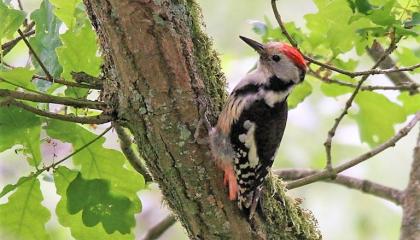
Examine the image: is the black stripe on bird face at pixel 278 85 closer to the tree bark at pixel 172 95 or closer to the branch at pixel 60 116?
the tree bark at pixel 172 95

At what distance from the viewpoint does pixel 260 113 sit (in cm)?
252

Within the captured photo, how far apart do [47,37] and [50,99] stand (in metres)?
0.28

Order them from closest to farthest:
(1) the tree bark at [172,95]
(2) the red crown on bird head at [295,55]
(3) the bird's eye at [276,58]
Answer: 1. (1) the tree bark at [172,95]
2. (2) the red crown on bird head at [295,55]
3. (3) the bird's eye at [276,58]

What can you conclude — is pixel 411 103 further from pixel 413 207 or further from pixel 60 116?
pixel 60 116

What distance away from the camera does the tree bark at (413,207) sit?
2725mm

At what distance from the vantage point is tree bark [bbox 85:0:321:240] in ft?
6.17

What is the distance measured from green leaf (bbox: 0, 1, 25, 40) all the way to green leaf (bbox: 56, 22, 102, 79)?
0.45ft

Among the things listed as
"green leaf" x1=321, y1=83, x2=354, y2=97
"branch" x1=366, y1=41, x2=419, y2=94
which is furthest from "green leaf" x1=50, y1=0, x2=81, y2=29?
"branch" x1=366, y1=41, x2=419, y2=94

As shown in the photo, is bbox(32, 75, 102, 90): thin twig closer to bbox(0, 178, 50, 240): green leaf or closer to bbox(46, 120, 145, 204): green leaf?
bbox(46, 120, 145, 204): green leaf

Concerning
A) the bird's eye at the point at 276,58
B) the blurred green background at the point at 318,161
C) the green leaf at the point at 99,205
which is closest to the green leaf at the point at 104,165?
the green leaf at the point at 99,205

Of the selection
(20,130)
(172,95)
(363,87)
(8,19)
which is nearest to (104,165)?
(20,130)

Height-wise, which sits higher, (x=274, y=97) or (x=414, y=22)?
(x=274, y=97)

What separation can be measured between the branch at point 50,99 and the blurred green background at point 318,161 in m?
2.14

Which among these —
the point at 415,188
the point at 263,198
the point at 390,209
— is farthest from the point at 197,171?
the point at 390,209
